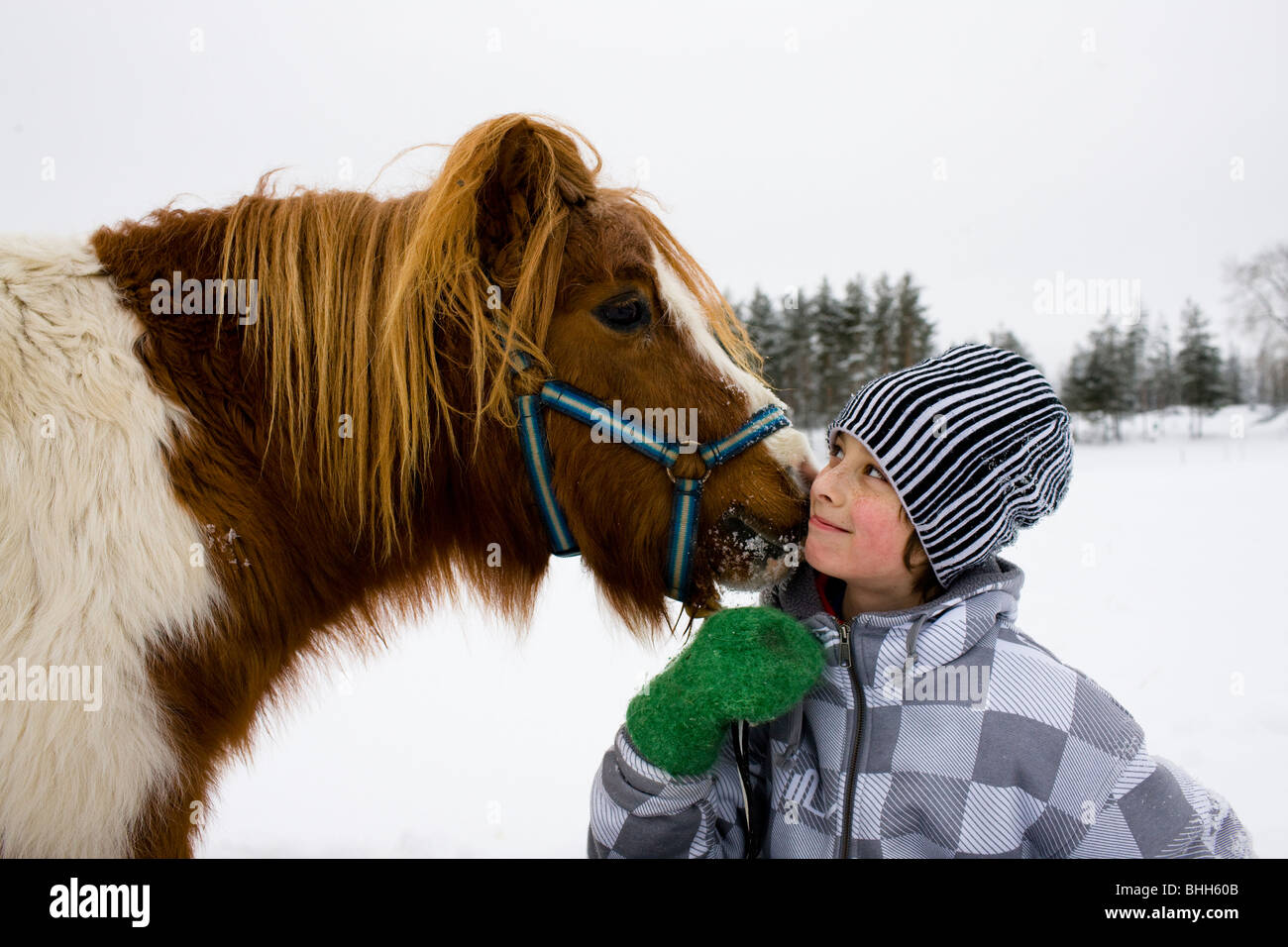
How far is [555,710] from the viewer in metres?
5.66

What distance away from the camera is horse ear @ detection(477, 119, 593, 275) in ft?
6.40

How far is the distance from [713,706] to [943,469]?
73 centimetres

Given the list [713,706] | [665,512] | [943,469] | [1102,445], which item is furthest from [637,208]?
[1102,445]

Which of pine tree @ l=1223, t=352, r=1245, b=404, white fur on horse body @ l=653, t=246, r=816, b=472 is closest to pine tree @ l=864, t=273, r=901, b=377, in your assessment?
pine tree @ l=1223, t=352, r=1245, b=404

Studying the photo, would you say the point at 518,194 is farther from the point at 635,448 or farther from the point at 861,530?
the point at 861,530

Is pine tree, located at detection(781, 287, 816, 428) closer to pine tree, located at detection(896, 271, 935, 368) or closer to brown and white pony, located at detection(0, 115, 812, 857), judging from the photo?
pine tree, located at detection(896, 271, 935, 368)

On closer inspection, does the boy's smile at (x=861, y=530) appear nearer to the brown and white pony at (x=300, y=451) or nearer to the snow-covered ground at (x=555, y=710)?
the brown and white pony at (x=300, y=451)

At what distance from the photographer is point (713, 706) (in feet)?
5.11

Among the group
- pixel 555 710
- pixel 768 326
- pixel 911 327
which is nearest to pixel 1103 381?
pixel 911 327

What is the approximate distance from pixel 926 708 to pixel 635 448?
931 mm

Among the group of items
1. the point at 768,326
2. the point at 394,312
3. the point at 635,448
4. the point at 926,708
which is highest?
the point at 768,326

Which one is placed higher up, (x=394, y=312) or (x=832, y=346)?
(x=832, y=346)
